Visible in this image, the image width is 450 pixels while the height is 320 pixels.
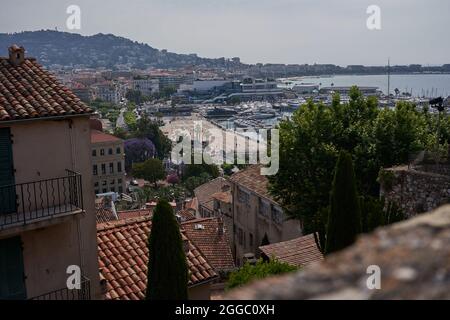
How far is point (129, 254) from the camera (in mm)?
12352

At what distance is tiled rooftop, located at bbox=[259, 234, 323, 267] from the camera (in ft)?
56.7

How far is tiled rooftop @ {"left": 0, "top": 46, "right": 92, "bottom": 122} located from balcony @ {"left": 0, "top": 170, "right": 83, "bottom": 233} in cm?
127

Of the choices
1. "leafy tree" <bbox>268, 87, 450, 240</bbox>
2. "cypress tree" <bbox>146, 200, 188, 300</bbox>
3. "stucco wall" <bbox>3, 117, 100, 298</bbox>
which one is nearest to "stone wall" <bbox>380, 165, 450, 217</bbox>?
"leafy tree" <bbox>268, 87, 450, 240</bbox>

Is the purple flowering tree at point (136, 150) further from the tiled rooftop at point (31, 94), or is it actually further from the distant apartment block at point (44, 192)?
the distant apartment block at point (44, 192)

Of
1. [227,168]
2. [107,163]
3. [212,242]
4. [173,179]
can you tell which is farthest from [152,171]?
[212,242]

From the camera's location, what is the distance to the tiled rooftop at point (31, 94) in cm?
985

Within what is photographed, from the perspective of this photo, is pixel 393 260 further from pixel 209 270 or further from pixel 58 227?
pixel 209 270

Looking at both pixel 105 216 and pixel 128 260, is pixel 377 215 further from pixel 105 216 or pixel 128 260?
pixel 105 216

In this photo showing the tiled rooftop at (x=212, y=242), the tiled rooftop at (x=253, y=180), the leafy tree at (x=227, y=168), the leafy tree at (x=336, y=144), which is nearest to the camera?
the leafy tree at (x=336, y=144)

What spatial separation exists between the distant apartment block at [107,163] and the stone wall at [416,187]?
61.6m

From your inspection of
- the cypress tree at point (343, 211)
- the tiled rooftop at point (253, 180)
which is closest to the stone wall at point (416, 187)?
the cypress tree at point (343, 211)

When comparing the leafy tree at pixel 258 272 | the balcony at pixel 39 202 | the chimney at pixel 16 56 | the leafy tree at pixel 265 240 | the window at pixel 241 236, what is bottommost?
the window at pixel 241 236

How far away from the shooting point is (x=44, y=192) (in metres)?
10.1
